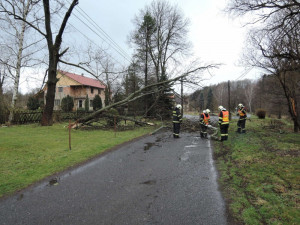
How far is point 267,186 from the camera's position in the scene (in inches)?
152

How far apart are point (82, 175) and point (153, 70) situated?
23.9 m

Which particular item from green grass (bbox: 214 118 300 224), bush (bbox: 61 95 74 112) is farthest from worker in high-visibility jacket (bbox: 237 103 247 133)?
bush (bbox: 61 95 74 112)

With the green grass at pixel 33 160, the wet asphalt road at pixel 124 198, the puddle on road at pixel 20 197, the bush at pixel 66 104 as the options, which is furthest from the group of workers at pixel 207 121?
the bush at pixel 66 104

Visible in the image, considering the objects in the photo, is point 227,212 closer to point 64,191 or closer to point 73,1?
point 64,191

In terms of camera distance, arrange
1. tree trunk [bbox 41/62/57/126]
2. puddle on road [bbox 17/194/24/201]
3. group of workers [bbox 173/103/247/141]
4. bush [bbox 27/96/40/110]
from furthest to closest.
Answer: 1. bush [bbox 27/96/40/110]
2. tree trunk [bbox 41/62/57/126]
3. group of workers [bbox 173/103/247/141]
4. puddle on road [bbox 17/194/24/201]

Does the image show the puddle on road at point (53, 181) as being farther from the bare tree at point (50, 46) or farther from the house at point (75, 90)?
the house at point (75, 90)

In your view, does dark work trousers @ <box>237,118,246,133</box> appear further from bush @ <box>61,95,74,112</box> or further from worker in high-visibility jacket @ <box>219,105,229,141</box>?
bush @ <box>61,95,74,112</box>

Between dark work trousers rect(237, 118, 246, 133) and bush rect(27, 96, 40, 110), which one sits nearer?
dark work trousers rect(237, 118, 246, 133)

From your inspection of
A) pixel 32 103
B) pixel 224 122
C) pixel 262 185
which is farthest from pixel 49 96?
pixel 32 103

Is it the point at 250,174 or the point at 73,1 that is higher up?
the point at 73,1

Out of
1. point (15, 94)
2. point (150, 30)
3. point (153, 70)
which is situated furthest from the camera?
point (153, 70)

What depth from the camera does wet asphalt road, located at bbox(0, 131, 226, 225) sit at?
2857 mm

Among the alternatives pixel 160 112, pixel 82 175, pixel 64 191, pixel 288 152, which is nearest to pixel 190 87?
pixel 160 112

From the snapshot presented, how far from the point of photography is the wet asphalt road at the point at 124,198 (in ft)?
9.37
